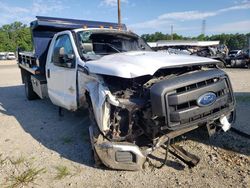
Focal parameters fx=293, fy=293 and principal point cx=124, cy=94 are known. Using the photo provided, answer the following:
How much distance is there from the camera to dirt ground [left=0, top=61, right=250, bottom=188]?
3.70 m

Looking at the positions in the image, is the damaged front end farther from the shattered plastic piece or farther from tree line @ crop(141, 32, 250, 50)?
tree line @ crop(141, 32, 250, 50)

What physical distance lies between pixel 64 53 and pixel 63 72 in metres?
0.42

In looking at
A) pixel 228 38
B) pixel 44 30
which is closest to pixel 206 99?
pixel 44 30

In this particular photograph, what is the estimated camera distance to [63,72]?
5.65m

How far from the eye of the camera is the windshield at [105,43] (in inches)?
212

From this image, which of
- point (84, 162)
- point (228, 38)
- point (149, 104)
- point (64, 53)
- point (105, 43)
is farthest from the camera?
point (228, 38)

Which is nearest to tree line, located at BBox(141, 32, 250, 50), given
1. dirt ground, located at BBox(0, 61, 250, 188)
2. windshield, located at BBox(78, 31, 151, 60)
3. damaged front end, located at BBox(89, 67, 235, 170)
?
windshield, located at BBox(78, 31, 151, 60)

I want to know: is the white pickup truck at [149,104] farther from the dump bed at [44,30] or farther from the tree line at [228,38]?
the tree line at [228,38]

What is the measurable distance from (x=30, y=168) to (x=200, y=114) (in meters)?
2.51

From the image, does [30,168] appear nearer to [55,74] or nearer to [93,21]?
[55,74]

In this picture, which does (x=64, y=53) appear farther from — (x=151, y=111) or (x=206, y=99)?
(x=206, y=99)

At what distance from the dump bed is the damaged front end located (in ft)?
13.2

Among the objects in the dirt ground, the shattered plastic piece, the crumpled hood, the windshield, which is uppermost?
the windshield

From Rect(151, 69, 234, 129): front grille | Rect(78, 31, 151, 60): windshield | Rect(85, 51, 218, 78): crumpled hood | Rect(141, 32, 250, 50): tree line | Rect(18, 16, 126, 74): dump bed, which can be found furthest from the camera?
Rect(141, 32, 250, 50): tree line
